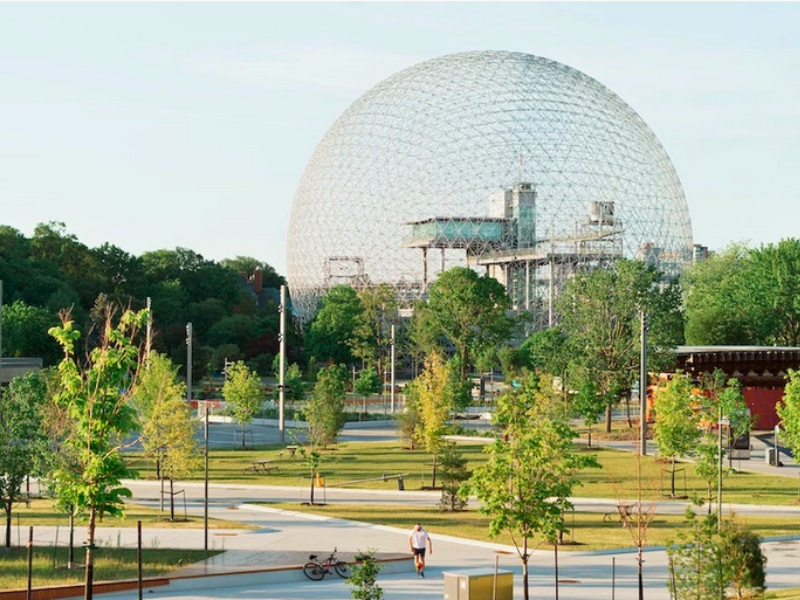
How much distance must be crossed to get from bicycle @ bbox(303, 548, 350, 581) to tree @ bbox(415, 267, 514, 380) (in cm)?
6094

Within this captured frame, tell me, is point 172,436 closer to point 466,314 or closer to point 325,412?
point 325,412

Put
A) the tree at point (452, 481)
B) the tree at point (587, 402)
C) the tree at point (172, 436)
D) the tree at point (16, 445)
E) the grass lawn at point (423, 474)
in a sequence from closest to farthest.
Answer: the tree at point (16, 445) < the tree at point (452, 481) < the tree at point (172, 436) < the grass lawn at point (423, 474) < the tree at point (587, 402)

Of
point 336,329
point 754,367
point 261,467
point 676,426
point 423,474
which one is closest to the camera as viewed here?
point 676,426

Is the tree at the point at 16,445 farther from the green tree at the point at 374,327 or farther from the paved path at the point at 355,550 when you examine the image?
the green tree at the point at 374,327

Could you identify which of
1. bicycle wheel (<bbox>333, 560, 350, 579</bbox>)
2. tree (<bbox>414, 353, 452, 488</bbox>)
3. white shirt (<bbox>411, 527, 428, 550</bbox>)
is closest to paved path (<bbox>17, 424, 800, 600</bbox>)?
bicycle wheel (<bbox>333, 560, 350, 579</bbox>)

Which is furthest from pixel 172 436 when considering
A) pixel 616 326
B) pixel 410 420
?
pixel 616 326

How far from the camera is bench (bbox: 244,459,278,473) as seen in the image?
5184 centimetres

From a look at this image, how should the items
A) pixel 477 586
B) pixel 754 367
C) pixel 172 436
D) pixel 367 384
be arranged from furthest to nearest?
pixel 367 384 < pixel 754 367 < pixel 172 436 < pixel 477 586

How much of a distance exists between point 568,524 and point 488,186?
8953 cm

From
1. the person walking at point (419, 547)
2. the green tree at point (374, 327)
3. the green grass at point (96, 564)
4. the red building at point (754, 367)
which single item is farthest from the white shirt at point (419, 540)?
the green tree at point (374, 327)

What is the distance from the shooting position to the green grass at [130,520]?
36.8 meters

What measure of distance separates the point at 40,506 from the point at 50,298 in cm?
6372

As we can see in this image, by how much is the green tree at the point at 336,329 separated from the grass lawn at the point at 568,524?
62.7m

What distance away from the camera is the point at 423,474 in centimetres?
5053
